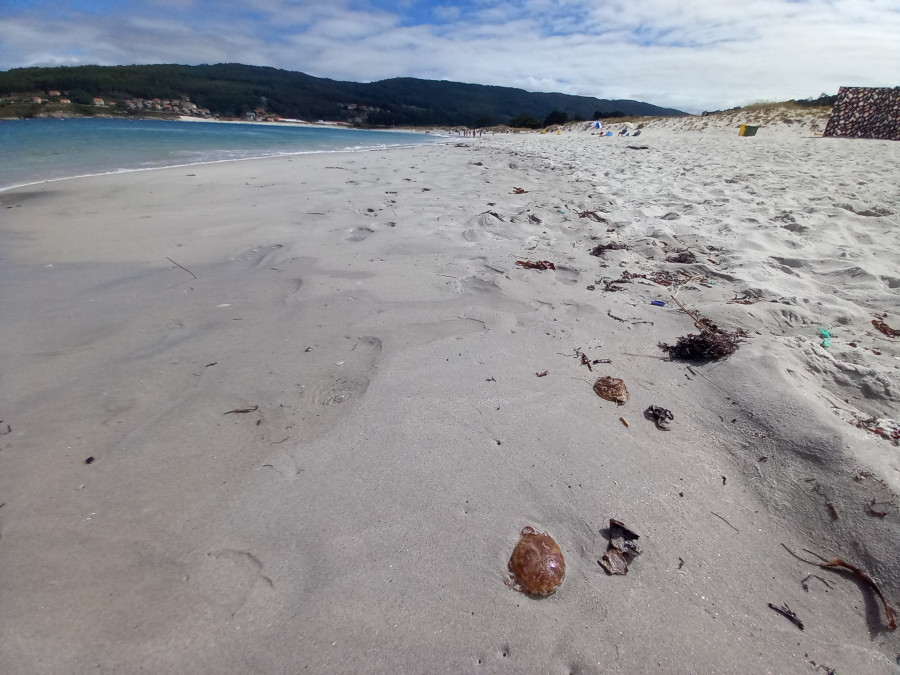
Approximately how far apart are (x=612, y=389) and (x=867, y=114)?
1837 cm

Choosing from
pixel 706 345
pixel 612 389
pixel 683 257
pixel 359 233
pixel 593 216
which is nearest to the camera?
pixel 612 389

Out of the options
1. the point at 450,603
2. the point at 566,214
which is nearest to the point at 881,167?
the point at 566,214

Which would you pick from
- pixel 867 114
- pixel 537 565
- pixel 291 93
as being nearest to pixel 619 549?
pixel 537 565

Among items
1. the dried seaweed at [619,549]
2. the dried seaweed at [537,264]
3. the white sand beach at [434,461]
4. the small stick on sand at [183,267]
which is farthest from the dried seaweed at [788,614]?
the small stick on sand at [183,267]

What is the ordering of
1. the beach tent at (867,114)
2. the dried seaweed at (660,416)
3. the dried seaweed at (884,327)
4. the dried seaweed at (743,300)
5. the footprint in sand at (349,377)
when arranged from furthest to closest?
the beach tent at (867,114) → the dried seaweed at (743,300) → the dried seaweed at (884,327) → the footprint in sand at (349,377) → the dried seaweed at (660,416)

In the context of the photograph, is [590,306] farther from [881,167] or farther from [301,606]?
[881,167]

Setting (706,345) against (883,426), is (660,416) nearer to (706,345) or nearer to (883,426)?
(706,345)

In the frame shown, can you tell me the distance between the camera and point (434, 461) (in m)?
1.46

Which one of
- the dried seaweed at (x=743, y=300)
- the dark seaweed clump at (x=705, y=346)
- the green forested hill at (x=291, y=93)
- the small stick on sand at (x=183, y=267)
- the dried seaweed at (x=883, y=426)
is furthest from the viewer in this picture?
the green forested hill at (x=291, y=93)

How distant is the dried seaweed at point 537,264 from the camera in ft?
9.98

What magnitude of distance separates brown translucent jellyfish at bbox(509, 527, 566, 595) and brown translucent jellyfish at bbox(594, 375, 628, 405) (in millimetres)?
785

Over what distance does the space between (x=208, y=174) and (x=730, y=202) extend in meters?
8.71

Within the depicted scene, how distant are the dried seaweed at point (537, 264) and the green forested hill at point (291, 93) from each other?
62337mm

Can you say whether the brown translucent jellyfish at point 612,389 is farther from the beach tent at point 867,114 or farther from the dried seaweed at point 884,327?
the beach tent at point 867,114
